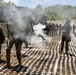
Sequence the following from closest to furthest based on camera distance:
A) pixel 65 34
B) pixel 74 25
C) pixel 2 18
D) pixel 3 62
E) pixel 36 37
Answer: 1. pixel 3 62
2. pixel 65 34
3. pixel 36 37
4. pixel 2 18
5. pixel 74 25

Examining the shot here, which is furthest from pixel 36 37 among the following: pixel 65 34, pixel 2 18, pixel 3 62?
pixel 3 62

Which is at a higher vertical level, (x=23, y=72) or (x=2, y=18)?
(x=2, y=18)

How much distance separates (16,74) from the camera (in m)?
9.06

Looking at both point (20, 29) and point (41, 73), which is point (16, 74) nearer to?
point (41, 73)

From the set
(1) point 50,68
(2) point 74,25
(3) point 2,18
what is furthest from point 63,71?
(2) point 74,25

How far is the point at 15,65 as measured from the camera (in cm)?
1071

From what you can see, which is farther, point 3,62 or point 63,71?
point 3,62

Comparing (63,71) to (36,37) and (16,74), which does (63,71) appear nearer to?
(16,74)

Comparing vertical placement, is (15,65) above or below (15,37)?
below

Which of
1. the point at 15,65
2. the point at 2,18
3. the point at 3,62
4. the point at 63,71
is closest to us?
the point at 63,71

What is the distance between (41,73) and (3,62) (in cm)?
261

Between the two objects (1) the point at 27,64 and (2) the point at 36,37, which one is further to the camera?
(2) the point at 36,37

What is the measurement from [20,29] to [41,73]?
2.02m

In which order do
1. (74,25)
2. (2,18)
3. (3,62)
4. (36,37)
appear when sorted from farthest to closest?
(74,25)
(2,18)
(36,37)
(3,62)
